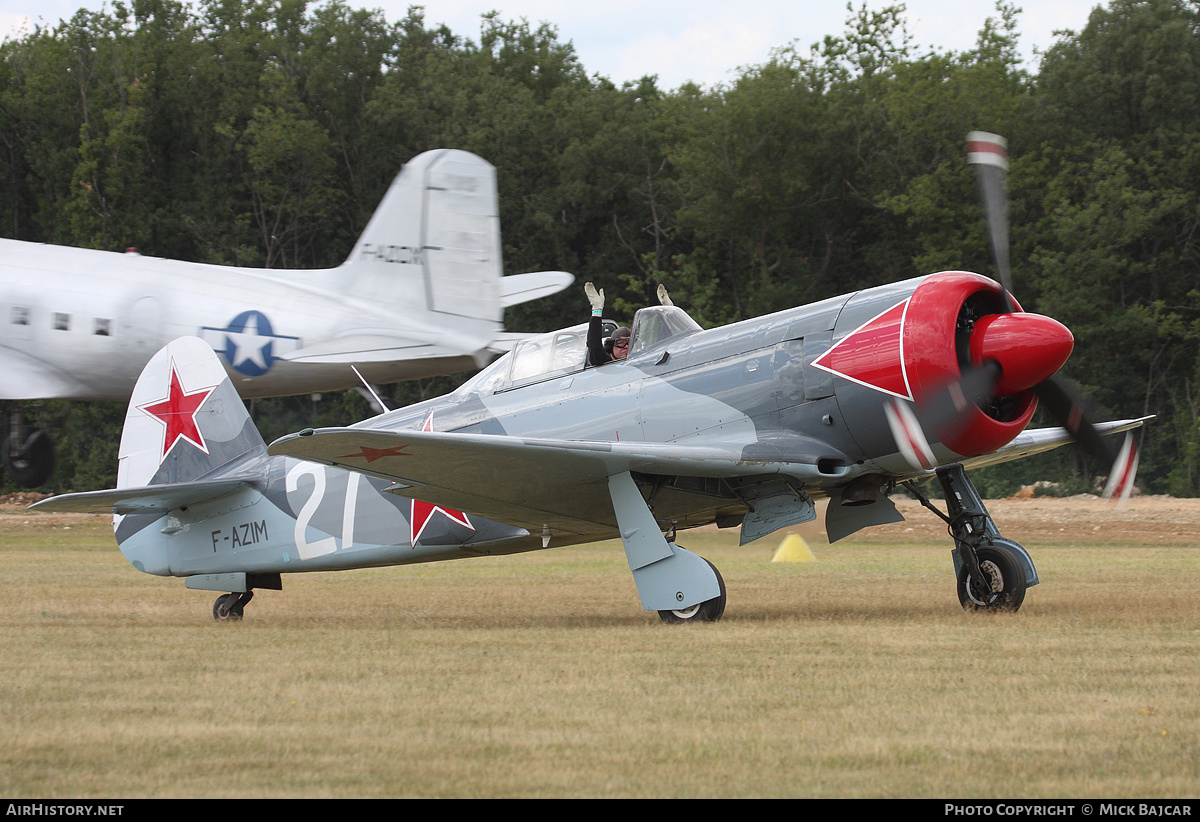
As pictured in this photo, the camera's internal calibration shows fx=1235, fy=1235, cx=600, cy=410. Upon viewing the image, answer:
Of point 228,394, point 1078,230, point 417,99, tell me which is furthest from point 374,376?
point 417,99

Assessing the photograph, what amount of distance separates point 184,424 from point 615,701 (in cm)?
718

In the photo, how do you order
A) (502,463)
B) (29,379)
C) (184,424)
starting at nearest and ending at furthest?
1. (502,463)
2. (184,424)
3. (29,379)

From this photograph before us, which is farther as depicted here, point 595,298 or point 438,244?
point 438,244

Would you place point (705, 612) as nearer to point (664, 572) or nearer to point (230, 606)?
point (664, 572)

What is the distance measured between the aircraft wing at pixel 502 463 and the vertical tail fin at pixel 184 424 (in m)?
2.85

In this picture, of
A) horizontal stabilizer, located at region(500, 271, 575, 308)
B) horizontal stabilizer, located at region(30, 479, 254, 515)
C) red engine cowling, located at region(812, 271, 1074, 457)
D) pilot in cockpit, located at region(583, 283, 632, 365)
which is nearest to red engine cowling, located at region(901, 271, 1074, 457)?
red engine cowling, located at region(812, 271, 1074, 457)

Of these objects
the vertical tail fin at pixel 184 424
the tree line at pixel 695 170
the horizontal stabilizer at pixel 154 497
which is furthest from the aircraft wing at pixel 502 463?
the tree line at pixel 695 170

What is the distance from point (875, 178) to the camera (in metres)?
39.2

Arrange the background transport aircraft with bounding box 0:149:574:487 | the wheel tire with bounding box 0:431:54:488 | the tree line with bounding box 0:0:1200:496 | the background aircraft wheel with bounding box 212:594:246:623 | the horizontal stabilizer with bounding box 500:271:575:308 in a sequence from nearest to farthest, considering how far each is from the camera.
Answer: the background aircraft wheel with bounding box 212:594:246:623, the background transport aircraft with bounding box 0:149:574:487, the wheel tire with bounding box 0:431:54:488, the horizontal stabilizer with bounding box 500:271:575:308, the tree line with bounding box 0:0:1200:496

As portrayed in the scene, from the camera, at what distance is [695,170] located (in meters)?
40.6

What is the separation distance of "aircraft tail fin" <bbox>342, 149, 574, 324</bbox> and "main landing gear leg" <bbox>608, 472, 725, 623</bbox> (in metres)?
9.14

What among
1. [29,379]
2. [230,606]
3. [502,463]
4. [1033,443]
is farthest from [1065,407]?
[29,379]

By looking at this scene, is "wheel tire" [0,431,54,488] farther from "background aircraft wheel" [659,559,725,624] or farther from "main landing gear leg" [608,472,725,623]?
"background aircraft wheel" [659,559,725,624]

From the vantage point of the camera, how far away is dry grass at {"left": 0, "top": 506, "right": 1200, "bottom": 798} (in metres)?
4.17
